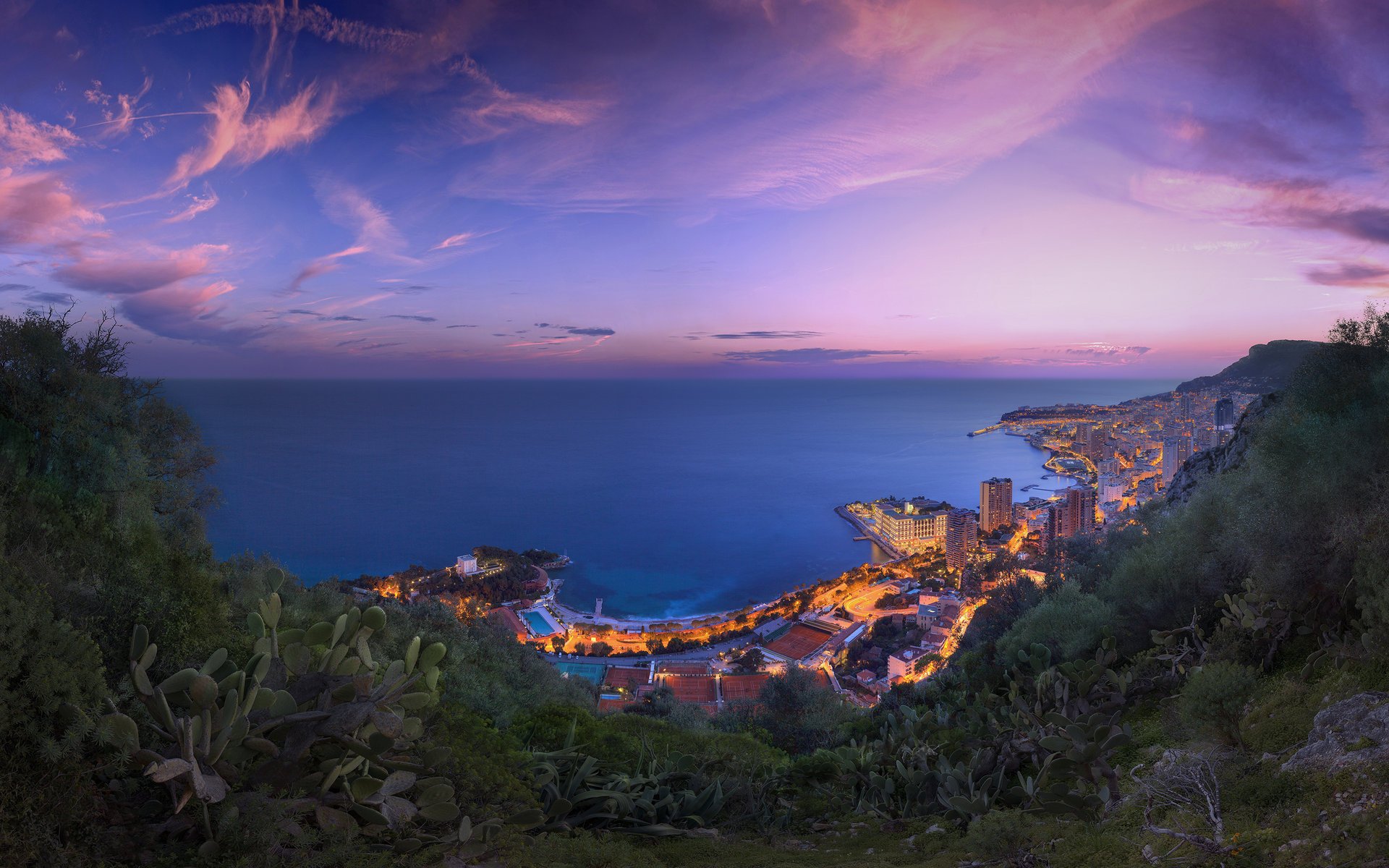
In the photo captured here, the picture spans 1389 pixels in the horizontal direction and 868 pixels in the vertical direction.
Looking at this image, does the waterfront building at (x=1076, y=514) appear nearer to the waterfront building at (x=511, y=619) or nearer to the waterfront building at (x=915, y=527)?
the waterfront building at (x=915, y=527)

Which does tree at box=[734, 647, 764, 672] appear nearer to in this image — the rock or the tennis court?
the tennis court

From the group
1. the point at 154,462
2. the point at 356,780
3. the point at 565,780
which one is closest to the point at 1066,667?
the point at 565,780

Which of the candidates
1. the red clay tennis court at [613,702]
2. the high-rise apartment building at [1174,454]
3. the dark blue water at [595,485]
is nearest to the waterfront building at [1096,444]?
the dark blue water at [595,485]

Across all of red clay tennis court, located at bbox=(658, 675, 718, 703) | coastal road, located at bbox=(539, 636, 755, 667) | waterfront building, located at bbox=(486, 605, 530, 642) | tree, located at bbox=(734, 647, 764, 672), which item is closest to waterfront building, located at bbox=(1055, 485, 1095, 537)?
coastal road, located at bbox=(539, 636, 755, 667)

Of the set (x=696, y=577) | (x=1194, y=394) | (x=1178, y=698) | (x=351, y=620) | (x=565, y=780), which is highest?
(x=1194, y=394)

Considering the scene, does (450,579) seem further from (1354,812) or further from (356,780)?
(1354,812)
